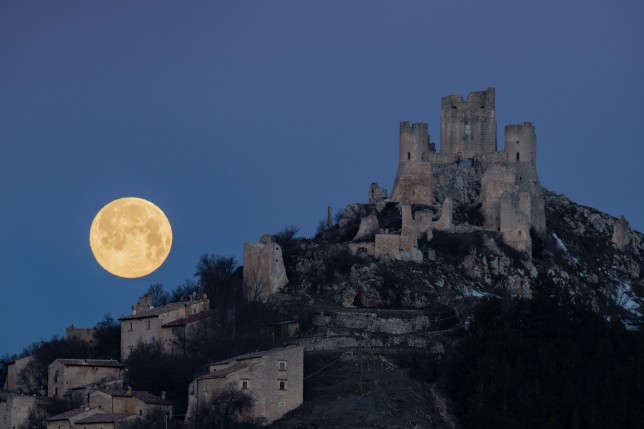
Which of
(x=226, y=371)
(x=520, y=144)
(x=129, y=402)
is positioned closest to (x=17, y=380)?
(x=129, y=402)

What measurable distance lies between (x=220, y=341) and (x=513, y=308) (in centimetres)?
1294

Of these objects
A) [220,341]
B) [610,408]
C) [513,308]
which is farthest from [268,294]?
[610,408]

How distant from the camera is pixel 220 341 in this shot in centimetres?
7788

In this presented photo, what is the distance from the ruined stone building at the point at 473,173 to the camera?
294 feet

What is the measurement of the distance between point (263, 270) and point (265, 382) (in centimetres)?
1375

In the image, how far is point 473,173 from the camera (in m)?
96.1

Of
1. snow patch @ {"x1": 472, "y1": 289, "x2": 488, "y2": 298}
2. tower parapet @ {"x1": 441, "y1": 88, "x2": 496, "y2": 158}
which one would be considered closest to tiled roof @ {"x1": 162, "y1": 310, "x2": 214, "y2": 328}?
snow patch @ {"x1": 472, "y1": 289, "x2": 488, "y2": 298}

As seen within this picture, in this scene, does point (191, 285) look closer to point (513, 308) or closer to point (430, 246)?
point (430, 246)

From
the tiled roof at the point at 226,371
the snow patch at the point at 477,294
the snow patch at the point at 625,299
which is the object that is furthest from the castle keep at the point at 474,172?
the tiled roof at the point at 226,371

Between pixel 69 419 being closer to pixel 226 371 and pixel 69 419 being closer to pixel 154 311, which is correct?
pixel 226 371

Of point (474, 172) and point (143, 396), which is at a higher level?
point (474, 172)

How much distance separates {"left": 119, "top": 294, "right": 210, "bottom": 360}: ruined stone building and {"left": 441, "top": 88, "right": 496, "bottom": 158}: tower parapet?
66.5 feet

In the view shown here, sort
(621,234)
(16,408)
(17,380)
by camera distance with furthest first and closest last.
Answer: (621,234) → (17,380) → (16,408)

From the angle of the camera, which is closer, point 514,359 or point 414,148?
point 514,359
